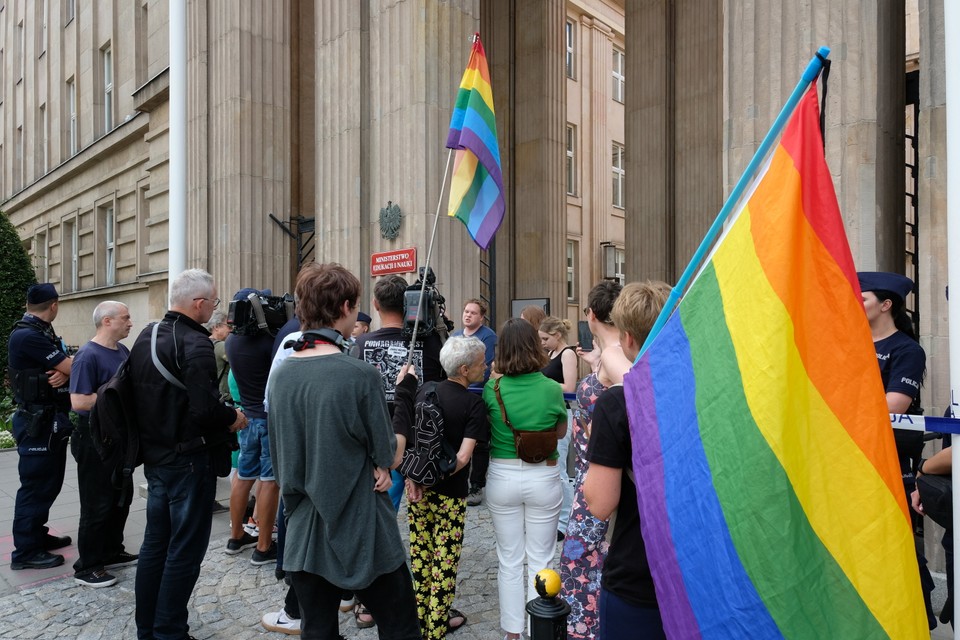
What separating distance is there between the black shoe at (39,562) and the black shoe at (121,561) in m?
0.47

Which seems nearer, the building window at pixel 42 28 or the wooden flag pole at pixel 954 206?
the wooden flag pole at pixel 954 206

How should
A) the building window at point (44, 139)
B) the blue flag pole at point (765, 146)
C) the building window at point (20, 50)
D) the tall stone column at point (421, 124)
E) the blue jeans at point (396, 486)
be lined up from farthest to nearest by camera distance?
the building window at point (20, 50) < the building window at point (44, 139) < the tall stone column at point (421, 124) < the blue jeans at point (396, 486) < the blue flag pole at point (765, 146)

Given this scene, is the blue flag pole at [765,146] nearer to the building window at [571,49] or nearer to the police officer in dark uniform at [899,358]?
the police officer in dark uniform at [899,358]

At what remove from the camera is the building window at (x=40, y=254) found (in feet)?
83.6

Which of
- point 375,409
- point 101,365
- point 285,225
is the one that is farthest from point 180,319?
point 285,225

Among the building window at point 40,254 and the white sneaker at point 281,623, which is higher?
the building window at point 40,254

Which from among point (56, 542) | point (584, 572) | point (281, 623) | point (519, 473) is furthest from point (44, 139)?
point (584, 572)

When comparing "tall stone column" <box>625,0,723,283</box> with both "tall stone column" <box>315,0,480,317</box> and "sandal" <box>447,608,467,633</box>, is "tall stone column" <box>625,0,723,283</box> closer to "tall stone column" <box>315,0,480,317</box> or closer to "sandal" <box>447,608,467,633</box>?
"tall stone column" <box>315,0,480,317</box>

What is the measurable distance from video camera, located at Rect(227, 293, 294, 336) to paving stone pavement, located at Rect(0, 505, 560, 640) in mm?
1843

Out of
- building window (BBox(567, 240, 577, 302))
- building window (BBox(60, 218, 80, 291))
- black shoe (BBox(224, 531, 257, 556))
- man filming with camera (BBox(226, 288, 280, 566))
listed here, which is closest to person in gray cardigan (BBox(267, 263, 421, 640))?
man filming with camera (BBox(226, 288, 280, 566))

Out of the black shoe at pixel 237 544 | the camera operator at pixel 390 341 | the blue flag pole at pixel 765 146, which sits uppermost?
the blue flag pole at pixel 765 146

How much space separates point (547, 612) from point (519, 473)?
5.27 feet

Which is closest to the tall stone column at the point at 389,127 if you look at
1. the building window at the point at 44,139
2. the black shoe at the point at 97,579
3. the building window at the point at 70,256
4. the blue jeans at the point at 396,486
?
the blue jeans at the point at 396,486

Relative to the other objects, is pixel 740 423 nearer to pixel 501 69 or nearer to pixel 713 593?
pixel 713 593
